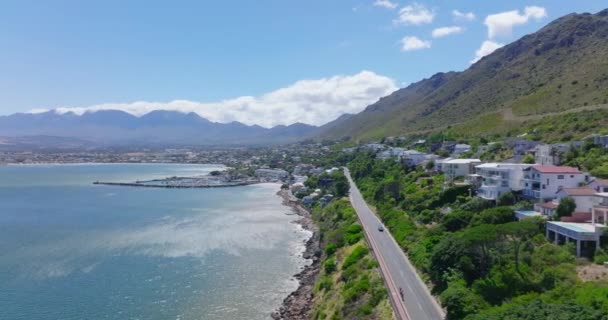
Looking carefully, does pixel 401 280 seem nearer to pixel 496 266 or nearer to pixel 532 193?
pixel 496 266

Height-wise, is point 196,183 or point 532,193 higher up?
point 532,193

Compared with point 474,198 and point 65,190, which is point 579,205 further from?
point 65,190

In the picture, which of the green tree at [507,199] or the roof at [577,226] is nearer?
the roof at [577,226]

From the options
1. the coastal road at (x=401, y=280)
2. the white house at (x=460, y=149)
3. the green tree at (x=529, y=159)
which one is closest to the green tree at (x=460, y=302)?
the coastal road at (x=401, y=280)

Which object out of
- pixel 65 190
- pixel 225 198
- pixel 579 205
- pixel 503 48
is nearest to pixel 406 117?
pixel 503 48

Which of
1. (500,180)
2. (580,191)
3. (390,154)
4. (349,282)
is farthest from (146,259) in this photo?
(390,154)

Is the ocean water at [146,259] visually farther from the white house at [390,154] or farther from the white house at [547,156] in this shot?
the white house at [547,156]
